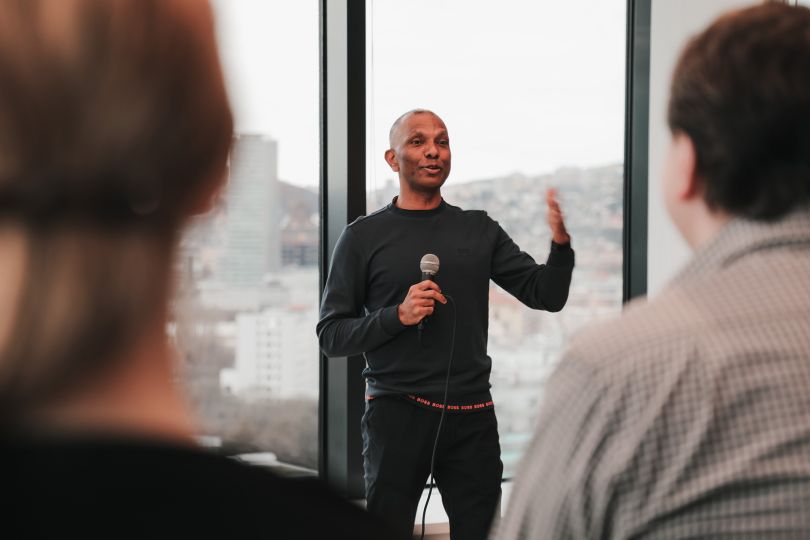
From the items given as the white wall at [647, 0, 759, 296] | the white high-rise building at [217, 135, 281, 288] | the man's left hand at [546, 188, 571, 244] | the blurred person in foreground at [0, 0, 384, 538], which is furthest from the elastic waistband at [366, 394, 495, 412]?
the blurred person in foreground at [0, 0, 384, 538]

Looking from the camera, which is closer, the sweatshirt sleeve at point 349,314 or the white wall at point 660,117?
the sweatshirt sleeve at point 349,314

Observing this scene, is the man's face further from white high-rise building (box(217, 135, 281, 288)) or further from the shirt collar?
the shirt collar

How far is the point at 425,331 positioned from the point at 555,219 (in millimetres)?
508

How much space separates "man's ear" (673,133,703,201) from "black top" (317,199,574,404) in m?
1.58

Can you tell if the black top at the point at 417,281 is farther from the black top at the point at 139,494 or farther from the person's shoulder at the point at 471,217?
the black top at the point at 139,494

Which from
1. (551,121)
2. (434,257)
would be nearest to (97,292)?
(434,257)

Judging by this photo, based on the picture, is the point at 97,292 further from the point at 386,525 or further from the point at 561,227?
the point at 561,227

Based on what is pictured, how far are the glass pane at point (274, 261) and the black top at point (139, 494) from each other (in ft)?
9.31

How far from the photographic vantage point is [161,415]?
50 centimetres

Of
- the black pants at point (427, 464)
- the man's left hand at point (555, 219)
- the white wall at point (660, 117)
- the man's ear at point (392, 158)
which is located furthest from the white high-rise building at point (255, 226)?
the white wall at point (660, 117)

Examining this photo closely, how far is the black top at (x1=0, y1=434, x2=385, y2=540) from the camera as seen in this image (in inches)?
17.2

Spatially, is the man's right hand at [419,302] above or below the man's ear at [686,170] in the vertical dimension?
below

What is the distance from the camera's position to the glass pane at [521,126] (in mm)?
3490

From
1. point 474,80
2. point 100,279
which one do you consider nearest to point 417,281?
point 474,80
